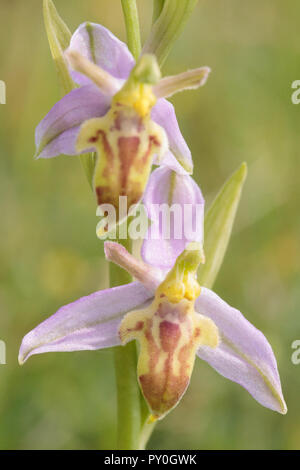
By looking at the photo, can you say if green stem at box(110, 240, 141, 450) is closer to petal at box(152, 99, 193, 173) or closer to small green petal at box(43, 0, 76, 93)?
petal at box(152, 99, 193, 173)

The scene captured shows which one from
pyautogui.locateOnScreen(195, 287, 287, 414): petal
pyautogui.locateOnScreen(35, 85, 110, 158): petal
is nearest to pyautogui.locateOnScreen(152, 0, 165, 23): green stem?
pyautogui.locateOnScreen(35, 85, 110, 158): petal

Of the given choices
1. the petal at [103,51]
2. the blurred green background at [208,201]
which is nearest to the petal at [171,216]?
the petal at [103,51]

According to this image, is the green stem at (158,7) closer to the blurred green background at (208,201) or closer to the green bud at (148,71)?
the green bud at (148,71)

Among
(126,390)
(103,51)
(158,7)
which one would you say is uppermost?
(158,7)

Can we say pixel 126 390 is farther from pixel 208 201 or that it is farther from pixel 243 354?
pixel 208 201

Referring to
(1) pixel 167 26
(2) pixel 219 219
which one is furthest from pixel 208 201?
(1) pixel 167 26

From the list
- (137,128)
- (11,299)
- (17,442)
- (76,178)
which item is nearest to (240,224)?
(76,178)

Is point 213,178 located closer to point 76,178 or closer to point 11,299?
point 76,178
